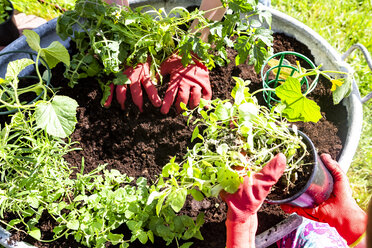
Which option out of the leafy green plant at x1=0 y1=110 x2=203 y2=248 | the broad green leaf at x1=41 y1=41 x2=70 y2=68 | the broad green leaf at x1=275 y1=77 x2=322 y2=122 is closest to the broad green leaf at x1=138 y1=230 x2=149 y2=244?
the leafy green plant at x1=0 y1=110 x2=203 y2=248

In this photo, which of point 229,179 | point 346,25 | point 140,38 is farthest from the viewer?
point 346,25

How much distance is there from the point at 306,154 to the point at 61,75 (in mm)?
1178

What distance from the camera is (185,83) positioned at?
5.44 feet

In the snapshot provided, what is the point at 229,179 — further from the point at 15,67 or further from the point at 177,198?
the point at 15,67

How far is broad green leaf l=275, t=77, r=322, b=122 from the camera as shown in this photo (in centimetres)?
120

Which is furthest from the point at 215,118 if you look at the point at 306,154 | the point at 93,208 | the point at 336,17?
the point at 336,17

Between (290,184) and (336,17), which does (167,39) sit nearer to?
(290,184)

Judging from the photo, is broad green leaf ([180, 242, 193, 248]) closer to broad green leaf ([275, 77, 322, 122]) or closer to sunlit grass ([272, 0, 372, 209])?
broad green leaf ([275, 77, 322, 122])

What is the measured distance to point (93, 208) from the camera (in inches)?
54.9

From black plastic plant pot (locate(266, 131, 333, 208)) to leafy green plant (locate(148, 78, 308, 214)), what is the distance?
35 millimetres

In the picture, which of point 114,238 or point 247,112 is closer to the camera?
point 247,112

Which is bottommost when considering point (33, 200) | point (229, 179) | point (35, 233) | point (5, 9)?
point (35, 233)

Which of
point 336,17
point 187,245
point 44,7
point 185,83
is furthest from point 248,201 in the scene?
point 44,7

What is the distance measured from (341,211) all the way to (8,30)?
2093 millimetres
